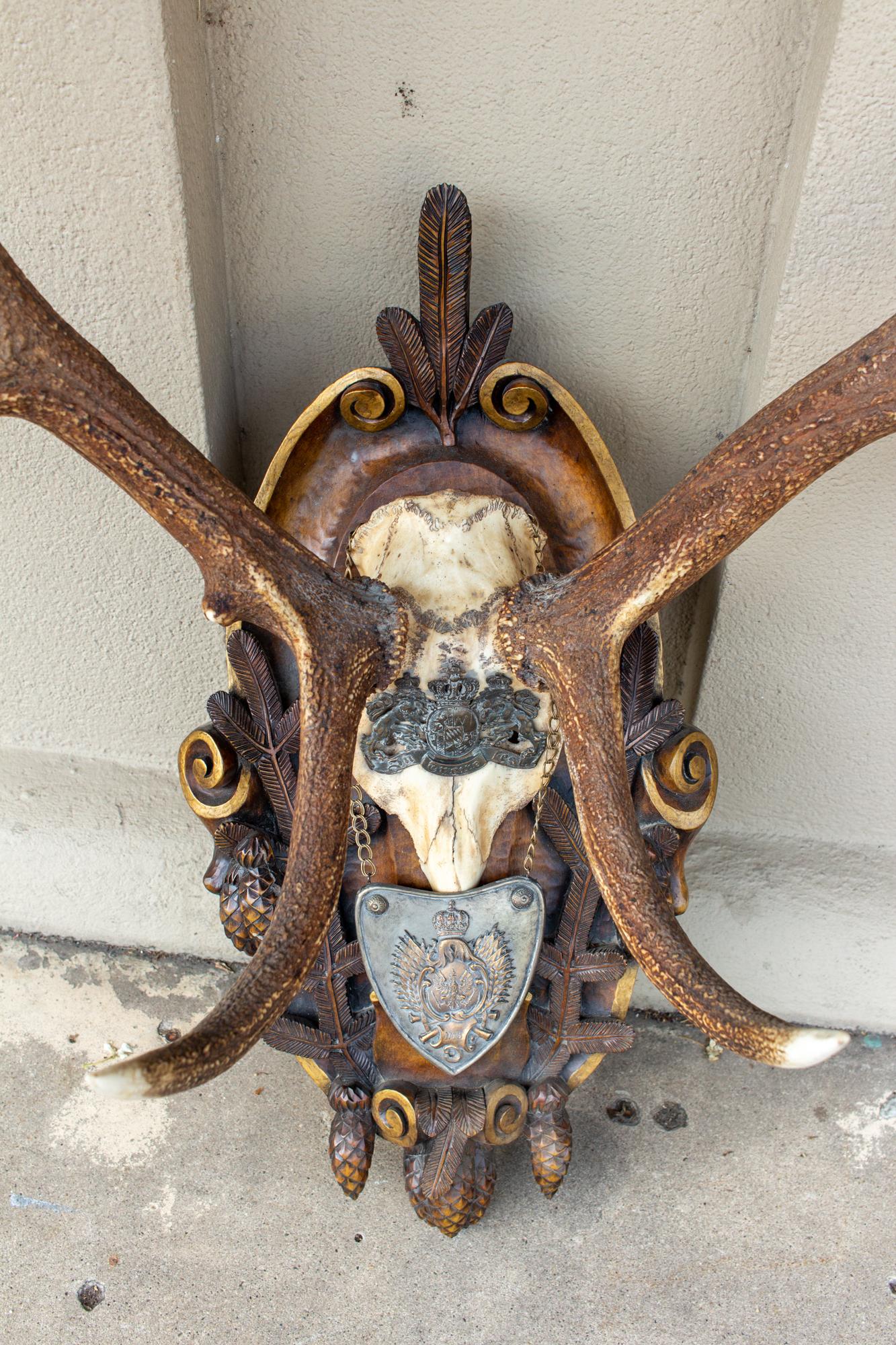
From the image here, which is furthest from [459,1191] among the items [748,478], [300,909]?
[748,478]

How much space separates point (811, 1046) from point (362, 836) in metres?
0.44

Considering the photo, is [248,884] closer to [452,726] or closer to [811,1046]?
[452,726]

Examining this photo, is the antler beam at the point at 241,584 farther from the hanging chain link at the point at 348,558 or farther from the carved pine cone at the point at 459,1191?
the carved pine cone at the point at 459,1191

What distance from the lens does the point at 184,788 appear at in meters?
1.00

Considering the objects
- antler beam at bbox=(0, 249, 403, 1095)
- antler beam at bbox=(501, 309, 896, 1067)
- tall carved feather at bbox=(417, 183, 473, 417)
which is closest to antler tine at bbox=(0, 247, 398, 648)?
antler beam at bbox=(0, 249, 403, 1095)

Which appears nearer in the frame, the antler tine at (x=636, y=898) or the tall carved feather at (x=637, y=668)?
the antler tine at (x=636, y=898)

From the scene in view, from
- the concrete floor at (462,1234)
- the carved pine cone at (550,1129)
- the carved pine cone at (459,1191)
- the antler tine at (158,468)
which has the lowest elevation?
the concrete floor at (462,1234)

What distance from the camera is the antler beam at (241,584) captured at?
2.19ft

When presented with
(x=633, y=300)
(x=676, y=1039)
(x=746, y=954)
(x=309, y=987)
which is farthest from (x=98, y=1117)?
(x=633, y=300)

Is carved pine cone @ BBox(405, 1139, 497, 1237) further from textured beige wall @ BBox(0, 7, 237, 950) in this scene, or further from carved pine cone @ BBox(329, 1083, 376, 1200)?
textured beige wall @ BBox(0, 7, 237, 950)

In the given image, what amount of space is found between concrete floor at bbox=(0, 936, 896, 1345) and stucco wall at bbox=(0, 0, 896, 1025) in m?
0.33

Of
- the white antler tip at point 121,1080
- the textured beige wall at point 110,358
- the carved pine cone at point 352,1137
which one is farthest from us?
the carved pine cone at point 352,1137

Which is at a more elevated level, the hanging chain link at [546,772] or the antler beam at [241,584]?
the antler beam at [241,584]

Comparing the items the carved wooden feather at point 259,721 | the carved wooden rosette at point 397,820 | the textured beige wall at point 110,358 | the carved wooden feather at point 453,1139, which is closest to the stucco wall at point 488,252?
the textured beige wall at point 110,358
